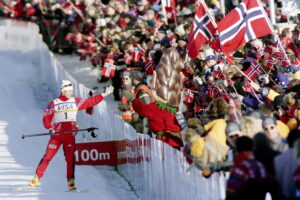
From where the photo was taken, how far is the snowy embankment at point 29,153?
1577 cm

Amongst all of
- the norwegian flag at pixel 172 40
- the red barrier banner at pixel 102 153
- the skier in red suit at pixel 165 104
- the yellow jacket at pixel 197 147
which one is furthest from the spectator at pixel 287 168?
the norwegian flag at pixel 172 40

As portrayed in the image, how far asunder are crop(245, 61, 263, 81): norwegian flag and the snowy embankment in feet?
8.78

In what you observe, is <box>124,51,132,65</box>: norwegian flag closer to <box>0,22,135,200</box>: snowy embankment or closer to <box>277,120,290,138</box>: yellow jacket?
<box>0,22,135,200</box>: snowy embankment

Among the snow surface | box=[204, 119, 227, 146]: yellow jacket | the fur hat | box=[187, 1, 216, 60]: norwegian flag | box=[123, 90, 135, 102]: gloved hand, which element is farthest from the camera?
box=[123, 90, 135, 102]: gloved hand

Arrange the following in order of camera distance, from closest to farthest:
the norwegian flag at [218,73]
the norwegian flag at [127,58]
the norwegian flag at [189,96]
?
the norwegian flag at [218,73] < the norwegian flag at [189,96] < the norwegian flag at [127,58]

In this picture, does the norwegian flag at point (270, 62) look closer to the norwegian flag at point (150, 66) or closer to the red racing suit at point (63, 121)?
the red racing suit at point (63, 121)

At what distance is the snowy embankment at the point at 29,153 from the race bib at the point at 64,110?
1.18 m

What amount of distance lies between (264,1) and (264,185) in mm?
17928

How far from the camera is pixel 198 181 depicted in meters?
10.9

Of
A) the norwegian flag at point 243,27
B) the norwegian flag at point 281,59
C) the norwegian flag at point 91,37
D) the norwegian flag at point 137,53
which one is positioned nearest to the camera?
the norwegian flag at point 243,27

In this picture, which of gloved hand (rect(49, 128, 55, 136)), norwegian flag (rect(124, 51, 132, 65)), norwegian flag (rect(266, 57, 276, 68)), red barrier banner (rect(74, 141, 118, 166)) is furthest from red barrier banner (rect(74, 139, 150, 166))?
norwegian flag (rect(124, 51, 132, 65))

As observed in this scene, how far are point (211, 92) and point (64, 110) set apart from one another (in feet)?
7.98

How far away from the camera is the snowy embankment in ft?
51.8

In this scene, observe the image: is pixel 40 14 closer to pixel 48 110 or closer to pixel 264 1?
pixel 264 1
